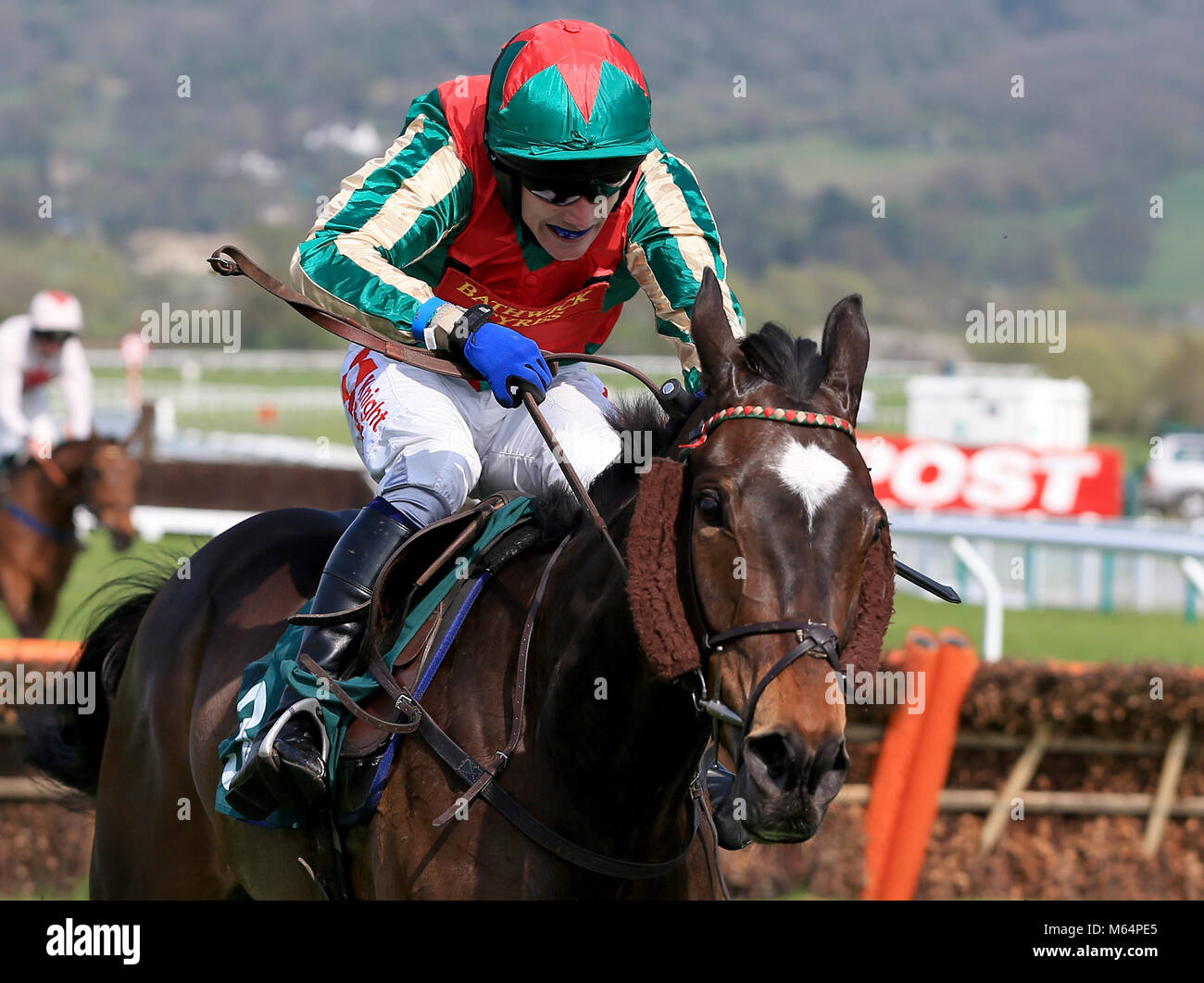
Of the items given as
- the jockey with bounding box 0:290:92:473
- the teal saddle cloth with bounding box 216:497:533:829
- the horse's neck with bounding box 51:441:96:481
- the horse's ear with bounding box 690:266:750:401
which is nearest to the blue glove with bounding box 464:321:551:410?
the teal saddle cloth with bounding box 216:497:533:829

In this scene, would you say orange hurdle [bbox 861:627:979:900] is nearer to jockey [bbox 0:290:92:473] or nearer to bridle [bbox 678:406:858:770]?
bridle [bbox 678:406:858:770]

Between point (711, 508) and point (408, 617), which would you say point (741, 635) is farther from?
point (408, 617)

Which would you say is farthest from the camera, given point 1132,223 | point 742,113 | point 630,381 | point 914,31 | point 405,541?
point 914,31

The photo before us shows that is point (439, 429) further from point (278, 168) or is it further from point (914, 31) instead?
point (914, 31)

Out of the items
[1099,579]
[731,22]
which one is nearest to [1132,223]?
[731,22]

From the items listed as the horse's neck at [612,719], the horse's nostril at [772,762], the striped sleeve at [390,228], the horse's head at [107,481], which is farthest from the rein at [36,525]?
the horse's nostril at [772,762]

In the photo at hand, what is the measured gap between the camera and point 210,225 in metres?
105

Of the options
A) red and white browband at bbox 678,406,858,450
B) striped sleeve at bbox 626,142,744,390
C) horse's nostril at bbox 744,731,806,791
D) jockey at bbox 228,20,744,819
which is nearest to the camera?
horse's nostril at bbox 744,731,806,791

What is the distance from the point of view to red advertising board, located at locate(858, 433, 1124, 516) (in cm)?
1902

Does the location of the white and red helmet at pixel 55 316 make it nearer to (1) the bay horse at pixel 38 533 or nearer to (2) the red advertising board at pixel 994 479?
(1) the bay horse at pixel 38 533

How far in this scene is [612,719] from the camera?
2.69 m

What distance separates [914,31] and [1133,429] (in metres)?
108

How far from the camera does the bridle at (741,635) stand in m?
2.23

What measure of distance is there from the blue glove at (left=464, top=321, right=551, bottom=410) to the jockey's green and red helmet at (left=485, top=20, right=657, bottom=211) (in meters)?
0.37
